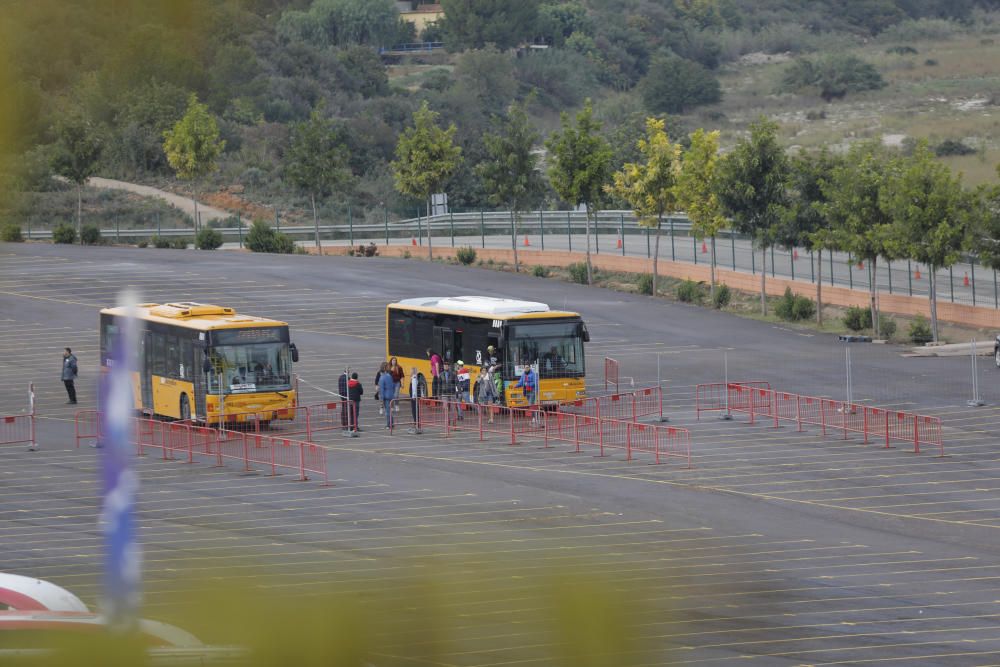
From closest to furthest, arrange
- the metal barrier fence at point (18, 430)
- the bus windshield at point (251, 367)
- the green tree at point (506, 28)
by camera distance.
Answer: the metal barrier fence at point (18, 430)
the bus windshield at point (251, 367)
the green tree at point (506, 28)

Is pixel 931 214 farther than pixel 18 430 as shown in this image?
Yes

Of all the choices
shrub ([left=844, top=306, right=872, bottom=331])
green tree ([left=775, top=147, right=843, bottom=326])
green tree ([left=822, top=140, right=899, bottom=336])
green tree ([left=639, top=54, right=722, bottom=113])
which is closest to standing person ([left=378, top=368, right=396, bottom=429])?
green tree ([left=822, top=140, right=899, bottom=336])

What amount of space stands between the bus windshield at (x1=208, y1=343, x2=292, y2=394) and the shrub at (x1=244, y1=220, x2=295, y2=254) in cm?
3440

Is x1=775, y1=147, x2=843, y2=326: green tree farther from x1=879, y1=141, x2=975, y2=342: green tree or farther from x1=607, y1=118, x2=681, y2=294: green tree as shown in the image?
x1=607, y1=118, x2=681, y2=294: green tree

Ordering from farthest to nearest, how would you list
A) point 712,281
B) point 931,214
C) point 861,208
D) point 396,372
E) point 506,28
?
point 506,28, point 712,281, point 861,208, point 931,214, point 396,372

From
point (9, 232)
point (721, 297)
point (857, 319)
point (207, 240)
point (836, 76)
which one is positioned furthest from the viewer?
point (836, 76)

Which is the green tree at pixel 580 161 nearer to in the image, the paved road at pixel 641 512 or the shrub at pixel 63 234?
the paved road at pixel 641 512

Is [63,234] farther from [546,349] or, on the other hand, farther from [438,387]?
[546,349]

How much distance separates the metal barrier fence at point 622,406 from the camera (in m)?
32.5

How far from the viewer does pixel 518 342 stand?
33719mm

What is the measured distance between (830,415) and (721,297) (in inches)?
743

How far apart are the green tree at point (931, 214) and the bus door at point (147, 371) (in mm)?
21536

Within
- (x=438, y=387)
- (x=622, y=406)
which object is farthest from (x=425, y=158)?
(x=622, y=406)

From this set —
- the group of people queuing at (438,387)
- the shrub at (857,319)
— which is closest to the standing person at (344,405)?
the group of people queuing at (438,387)
